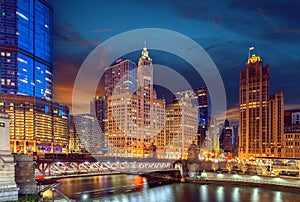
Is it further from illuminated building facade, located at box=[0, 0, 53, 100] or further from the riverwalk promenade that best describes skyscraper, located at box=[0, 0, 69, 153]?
the riverwalk promenade

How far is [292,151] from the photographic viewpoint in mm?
122812

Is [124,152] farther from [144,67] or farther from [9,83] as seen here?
[9,83]

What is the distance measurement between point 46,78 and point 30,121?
55062 mm

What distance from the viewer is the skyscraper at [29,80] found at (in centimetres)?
14450

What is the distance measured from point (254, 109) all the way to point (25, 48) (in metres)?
139

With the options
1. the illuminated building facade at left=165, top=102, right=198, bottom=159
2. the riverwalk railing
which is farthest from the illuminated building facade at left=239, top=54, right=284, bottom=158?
the riverwalk railing

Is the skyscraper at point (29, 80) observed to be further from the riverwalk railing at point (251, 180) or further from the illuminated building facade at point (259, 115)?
the illuminated building facade at point (259, 115)

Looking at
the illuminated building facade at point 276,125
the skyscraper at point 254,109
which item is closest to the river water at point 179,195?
the illuminated building facade at point 276,125

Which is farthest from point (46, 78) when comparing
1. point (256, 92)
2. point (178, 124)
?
point (256, 92)

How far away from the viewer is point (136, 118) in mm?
160875

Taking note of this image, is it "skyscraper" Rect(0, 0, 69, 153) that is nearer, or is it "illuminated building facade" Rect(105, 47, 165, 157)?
"skyscraper" Rect(0, 0, 69, 153)

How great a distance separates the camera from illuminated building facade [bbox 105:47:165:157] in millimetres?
157625

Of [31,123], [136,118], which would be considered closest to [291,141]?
[136,118]

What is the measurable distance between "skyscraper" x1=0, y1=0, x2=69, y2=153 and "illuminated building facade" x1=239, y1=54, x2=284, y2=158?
105 metres
